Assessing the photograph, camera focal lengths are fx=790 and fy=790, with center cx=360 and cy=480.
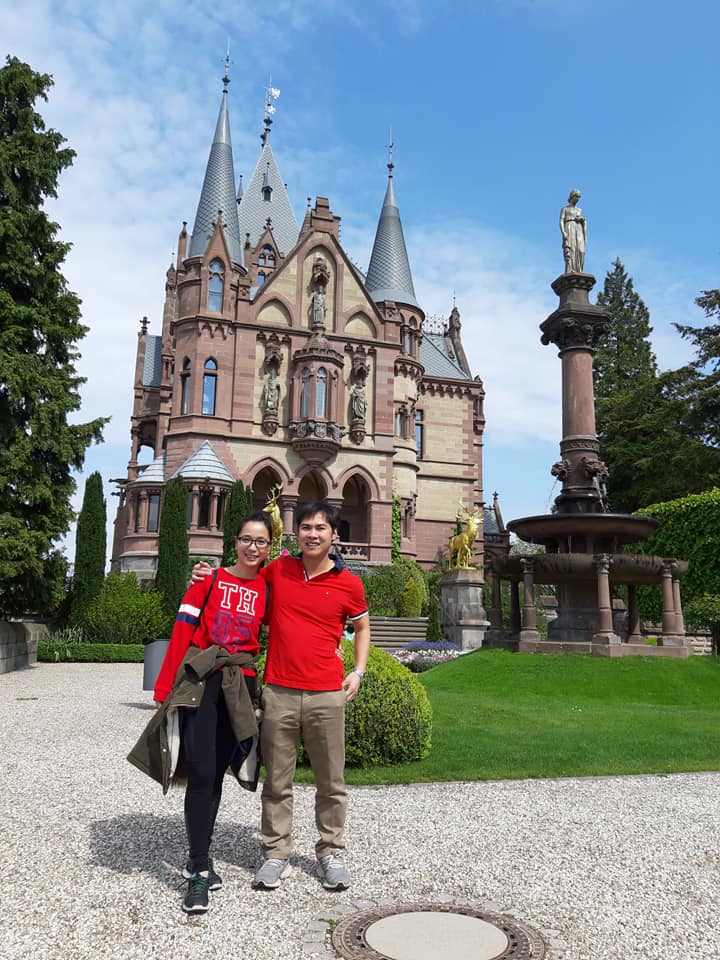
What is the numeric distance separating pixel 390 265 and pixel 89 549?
88.4ft

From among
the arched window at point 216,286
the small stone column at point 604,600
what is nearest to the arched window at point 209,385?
the arched window at point 216,286

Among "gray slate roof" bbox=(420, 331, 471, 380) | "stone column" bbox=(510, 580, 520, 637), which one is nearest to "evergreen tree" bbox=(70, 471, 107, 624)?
"stone column" bbox=(510, 580, 520, 637)

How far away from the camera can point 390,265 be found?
4712 cm

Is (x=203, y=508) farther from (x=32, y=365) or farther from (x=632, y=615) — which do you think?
(x=632, y=615)

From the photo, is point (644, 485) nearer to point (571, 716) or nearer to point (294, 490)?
point (294, 490)

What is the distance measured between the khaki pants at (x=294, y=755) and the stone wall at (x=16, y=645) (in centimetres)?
1749

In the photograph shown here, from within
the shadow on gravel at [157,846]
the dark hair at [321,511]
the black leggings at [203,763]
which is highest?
the dark hair at [321,511]

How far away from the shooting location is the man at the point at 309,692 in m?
4.72

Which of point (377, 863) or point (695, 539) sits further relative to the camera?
point (695, 539)

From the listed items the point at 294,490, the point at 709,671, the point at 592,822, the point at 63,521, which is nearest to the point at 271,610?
the point at 592,822

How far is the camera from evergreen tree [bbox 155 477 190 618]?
29594mm

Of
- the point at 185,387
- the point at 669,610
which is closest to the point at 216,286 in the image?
the point at 185,387

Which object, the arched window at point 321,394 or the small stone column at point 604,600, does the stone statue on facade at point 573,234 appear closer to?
the small stone column at point 604,600

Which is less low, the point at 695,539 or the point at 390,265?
the point at 390,265
